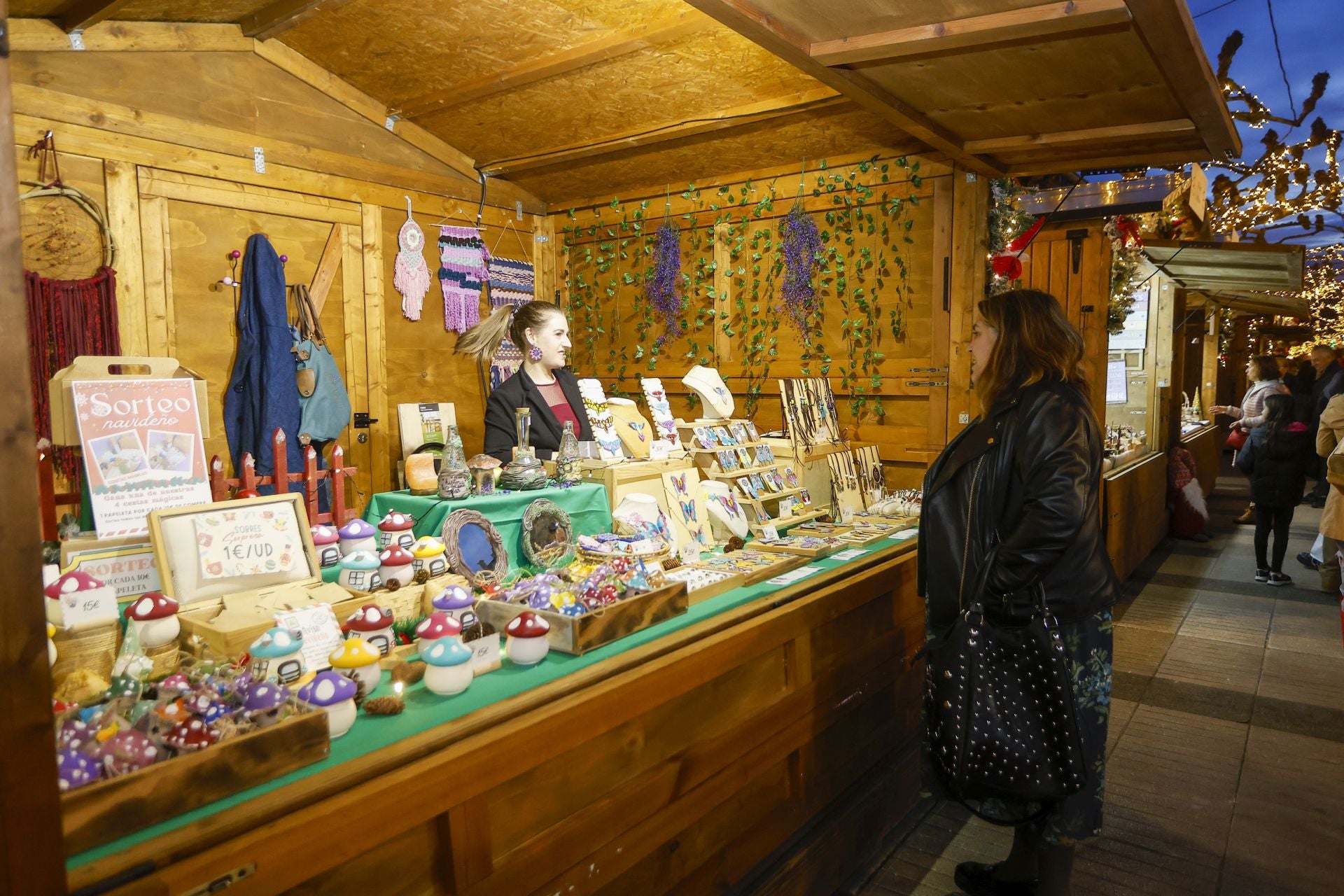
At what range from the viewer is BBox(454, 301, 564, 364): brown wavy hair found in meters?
Answer: 3.32

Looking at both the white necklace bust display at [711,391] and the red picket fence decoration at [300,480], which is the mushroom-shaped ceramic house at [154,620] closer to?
the red picket fence decoration at [300,480]

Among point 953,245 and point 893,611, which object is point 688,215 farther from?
point 893,611

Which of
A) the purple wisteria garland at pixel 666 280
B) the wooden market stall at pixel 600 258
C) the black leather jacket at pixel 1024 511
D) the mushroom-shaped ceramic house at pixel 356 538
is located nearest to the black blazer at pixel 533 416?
the mushroom-shaped ceramic house at pixel 356 538

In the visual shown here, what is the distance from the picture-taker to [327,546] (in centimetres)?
222

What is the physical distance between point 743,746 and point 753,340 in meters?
3.29

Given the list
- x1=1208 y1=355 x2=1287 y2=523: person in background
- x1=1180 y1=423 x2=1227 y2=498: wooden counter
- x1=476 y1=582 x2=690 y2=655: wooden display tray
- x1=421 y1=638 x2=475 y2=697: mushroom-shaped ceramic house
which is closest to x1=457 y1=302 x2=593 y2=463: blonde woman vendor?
x1=476 y1=582 x2=690 y2=655: wooden display tray

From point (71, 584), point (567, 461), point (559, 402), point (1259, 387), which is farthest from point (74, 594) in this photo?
point (1259, 387)

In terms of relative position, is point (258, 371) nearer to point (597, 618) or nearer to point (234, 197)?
point (234, 197)

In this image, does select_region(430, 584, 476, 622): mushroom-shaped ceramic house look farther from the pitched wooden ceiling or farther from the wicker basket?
the pitched wooden ceiling

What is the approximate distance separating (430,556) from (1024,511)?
1.61 metres

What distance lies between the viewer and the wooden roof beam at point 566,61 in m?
3.69

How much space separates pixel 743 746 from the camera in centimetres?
240

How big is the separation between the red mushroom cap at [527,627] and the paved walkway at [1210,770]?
167cm

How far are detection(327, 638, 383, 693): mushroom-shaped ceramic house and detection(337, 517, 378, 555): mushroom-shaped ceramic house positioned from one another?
50cm
